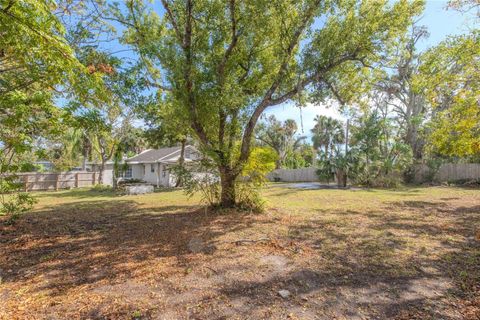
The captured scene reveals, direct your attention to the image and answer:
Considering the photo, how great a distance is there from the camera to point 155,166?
23547 millimetres

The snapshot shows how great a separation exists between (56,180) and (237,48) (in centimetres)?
2008

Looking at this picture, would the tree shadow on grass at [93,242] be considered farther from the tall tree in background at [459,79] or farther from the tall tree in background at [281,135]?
the tall tree in background at [281,135]

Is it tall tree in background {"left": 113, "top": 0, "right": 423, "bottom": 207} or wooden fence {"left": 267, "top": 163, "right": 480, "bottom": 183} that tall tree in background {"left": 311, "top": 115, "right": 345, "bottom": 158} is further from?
tall tree in background {"left": 113, "top": 0, "right": 423, "bottom": 207}

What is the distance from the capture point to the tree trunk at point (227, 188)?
8.15 metres

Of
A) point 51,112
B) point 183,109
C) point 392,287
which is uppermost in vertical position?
point 183,109

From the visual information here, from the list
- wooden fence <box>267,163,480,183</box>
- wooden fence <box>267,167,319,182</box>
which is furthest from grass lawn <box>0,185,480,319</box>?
wooden fence <box>267,167,319,182</box>

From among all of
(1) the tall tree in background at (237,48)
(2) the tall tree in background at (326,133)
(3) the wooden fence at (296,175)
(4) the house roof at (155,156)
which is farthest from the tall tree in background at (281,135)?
(1) the tall tree in background at (237,48)

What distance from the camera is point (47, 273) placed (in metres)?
3.99

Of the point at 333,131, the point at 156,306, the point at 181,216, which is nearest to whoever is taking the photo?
the point at 156,306

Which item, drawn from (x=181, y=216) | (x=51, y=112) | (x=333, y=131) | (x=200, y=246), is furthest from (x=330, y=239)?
(x=333, y=131)

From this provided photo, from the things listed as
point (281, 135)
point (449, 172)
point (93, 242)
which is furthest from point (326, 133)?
point (93, 242)

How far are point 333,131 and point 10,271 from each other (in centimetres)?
3576

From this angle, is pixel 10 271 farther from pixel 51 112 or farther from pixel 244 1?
pixel 244 1

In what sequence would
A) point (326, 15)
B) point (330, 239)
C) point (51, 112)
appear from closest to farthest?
point (51, 112)
point (330, 239)
point (326, 15)
